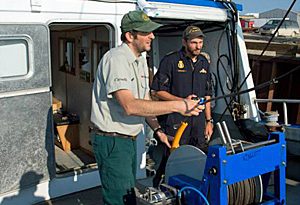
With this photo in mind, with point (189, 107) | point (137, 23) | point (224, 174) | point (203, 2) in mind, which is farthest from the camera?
point (203, 2)

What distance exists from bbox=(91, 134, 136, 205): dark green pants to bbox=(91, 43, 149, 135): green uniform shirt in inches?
3.5

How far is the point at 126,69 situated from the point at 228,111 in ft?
9.93

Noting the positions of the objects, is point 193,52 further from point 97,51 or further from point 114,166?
point 97,51

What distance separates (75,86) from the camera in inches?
233

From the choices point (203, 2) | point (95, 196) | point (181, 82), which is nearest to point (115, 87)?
point (181, 82)

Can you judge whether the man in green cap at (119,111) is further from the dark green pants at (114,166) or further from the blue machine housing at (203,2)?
the blue machine housing at (203,2)

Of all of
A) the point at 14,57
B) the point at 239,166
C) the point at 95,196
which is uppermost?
the point at 14,57

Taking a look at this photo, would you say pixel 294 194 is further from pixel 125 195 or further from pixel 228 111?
pixel 125 195

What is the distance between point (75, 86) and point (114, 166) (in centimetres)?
336

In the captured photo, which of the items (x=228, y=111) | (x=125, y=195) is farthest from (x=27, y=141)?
(x=228, y=111)

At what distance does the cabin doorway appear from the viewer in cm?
523

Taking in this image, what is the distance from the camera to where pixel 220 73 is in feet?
18.4

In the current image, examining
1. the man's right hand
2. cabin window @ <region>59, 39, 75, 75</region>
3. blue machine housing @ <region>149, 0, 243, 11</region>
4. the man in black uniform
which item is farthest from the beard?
cabin window @ <region>59, 39, 75, 75</region>

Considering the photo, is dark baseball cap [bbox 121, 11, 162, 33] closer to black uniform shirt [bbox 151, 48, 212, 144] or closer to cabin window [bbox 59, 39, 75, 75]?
black uniform shirt [bbox 151, 48, 212, 144]
